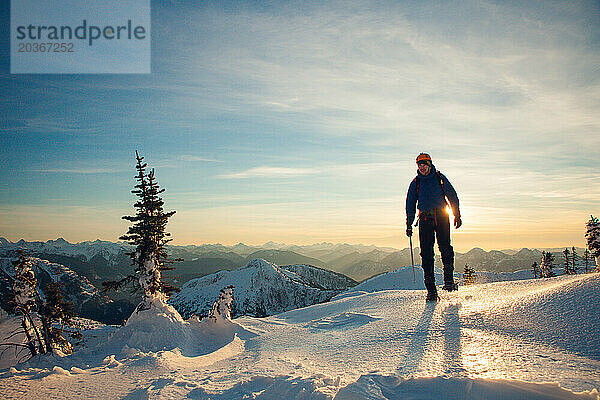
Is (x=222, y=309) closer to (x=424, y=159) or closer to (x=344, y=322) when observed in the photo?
(x=344, y=322)

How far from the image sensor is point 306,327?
29.1ft

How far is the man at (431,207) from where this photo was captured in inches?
325

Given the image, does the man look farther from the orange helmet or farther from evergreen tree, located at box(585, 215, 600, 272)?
evergreen tree, located at box(585, 215, 600, 272)

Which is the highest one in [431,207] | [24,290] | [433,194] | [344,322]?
[433,194]

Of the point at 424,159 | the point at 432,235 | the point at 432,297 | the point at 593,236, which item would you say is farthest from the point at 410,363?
the point at 593,236

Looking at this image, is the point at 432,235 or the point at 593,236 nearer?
the point at 432,235

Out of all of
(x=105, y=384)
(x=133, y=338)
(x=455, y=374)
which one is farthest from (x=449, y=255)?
(x=133, y=338)

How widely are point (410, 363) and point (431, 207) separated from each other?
495cm

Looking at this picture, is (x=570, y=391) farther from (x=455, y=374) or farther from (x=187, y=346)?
(x=187, y=346)

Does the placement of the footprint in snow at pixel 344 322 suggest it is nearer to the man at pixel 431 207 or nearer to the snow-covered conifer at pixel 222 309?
the man at pixel 431 207

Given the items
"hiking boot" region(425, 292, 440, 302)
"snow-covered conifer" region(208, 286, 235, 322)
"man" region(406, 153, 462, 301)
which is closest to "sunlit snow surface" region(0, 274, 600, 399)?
"hiking boot" region(425, 292, 440, 302)

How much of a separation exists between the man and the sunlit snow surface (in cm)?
153

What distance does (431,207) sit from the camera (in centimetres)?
827

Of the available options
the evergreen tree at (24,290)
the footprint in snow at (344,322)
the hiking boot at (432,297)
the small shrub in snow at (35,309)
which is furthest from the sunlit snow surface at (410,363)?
the evergreen tree at (24,290)
